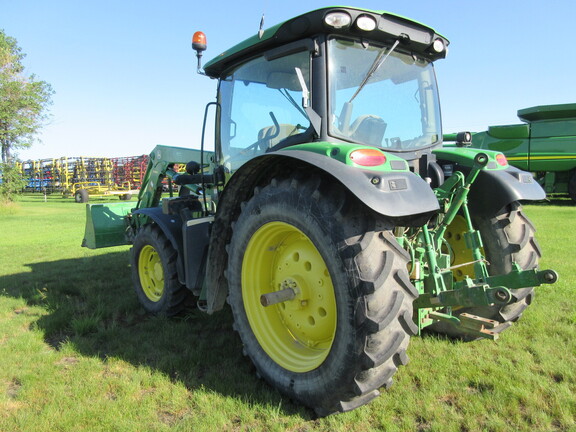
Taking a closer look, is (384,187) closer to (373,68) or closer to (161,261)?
(373,68)

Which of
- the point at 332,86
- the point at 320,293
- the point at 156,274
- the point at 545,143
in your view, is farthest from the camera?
the point at 545,143

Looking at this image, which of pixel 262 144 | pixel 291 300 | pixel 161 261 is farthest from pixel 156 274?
pixel 291 300

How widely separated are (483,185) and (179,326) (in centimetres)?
272

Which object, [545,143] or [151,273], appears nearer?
[151,273]

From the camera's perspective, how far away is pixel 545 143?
13297mm

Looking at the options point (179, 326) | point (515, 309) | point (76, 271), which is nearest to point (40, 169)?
point (76, 271)

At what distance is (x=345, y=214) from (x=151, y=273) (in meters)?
2.81

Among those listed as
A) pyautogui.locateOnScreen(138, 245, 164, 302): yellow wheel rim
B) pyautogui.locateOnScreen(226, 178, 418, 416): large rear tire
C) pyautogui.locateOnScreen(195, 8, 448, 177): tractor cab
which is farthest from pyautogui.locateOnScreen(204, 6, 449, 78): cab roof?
pyautogui.locateOnScreen(138, 245, 164, 302): yellow wheel rim

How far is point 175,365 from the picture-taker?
2.91 metres

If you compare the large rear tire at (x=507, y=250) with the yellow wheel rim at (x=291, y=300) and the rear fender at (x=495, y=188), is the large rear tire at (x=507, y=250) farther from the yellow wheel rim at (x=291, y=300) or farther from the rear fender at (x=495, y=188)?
the yellow wheel rim at (x=291, y=300)

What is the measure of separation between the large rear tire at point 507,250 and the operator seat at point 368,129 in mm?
1000

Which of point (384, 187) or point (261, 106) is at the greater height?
point (261, 106)

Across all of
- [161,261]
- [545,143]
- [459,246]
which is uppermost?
[545,143]

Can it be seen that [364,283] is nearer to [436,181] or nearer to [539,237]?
[436,181]
